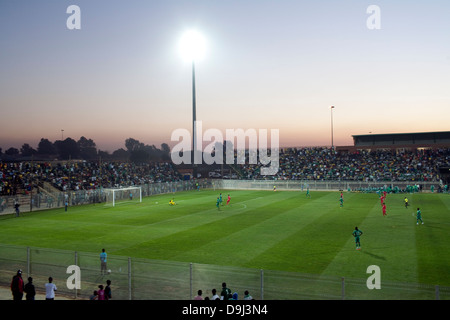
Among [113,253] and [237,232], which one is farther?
[237,232]

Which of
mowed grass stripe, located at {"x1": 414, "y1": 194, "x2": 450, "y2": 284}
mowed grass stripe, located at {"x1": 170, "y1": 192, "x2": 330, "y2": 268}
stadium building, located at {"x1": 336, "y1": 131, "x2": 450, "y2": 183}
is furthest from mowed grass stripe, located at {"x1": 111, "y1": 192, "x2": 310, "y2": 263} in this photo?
stadium building, located at {"x1": 336, "y1": 131, "x2": 450, "y2": 183}

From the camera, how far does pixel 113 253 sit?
21281mm

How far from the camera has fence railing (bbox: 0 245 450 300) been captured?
1301cm

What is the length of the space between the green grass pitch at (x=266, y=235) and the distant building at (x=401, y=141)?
3912cm

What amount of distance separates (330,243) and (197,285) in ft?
36.6

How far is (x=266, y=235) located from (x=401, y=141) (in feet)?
216

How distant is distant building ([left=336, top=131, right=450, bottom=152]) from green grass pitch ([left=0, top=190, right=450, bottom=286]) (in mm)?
39118

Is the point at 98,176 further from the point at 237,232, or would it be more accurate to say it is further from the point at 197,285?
the point at 197,285

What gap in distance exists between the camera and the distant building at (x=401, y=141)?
Answer: 7738cm

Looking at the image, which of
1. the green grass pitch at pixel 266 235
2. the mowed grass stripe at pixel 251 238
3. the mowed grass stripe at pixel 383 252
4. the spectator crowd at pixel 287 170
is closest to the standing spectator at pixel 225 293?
the green grass pitch at pixel 266 235

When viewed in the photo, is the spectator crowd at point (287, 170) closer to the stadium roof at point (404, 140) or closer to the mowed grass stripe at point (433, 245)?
the stadium roof at point (404, 140)
